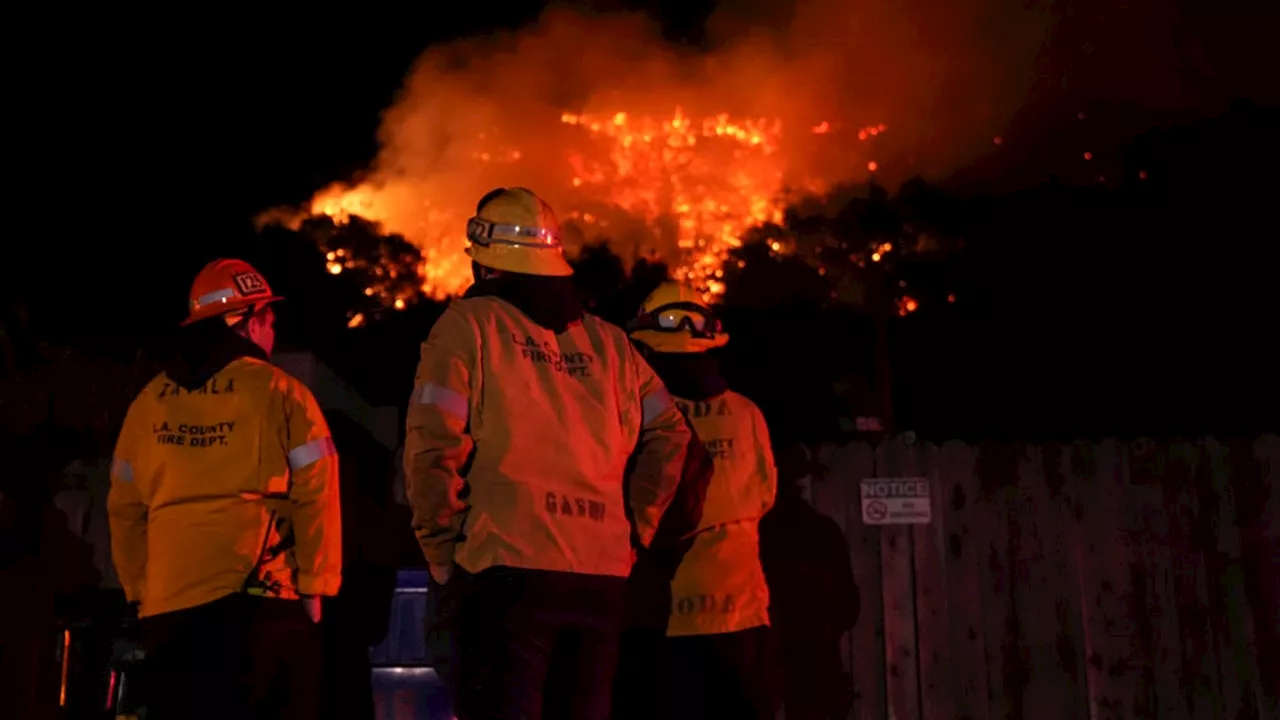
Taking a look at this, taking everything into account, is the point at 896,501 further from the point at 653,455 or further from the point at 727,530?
the point at 653,455

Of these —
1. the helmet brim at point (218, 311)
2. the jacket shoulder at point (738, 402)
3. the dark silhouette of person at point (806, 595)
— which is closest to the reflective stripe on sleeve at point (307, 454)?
the helmet brim at point (218, 311)

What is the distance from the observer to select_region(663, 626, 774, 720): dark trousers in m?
5.03

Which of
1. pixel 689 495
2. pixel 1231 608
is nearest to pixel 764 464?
pixel 689 495

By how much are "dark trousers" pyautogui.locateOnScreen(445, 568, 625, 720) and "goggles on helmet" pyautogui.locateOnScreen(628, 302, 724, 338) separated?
2098mm

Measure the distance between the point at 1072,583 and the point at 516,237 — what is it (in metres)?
4.73

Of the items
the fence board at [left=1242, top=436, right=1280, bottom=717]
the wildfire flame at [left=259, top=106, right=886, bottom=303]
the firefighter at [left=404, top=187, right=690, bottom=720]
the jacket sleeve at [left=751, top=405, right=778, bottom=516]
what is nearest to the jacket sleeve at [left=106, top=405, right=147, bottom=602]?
the firefighter at [left=404, top=187, right=690, bottom=720]

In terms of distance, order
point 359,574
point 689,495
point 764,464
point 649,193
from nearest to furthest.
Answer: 1. point 689,495
2. point 764,464
3. point 359,574
4. point 649,193

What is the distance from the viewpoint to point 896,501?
7.18 m

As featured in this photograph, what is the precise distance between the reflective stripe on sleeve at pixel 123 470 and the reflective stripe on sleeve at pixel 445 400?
1.95 m

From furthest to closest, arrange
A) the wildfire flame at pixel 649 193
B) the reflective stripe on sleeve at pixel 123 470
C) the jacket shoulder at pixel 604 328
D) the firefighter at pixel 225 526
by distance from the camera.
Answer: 1. the wildfire flame at pixel 649 193
2. the reflective stripe on sleeve at pixel 123 470
3. the firefighter at pixel 225 526
4. the jacket shoulder at pixel 604 328

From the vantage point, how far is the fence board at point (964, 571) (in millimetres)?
6922

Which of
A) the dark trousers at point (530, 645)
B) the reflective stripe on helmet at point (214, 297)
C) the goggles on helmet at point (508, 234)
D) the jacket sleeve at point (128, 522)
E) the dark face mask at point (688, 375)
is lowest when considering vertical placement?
the dark trousers at point (530, 645)

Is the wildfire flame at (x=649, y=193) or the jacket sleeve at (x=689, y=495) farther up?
the wildfire flame at (x=649, y=193)

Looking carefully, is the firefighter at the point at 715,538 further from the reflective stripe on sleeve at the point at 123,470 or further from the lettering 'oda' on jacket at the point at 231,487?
the reflective stripe on sleeve at the point at 123,470
